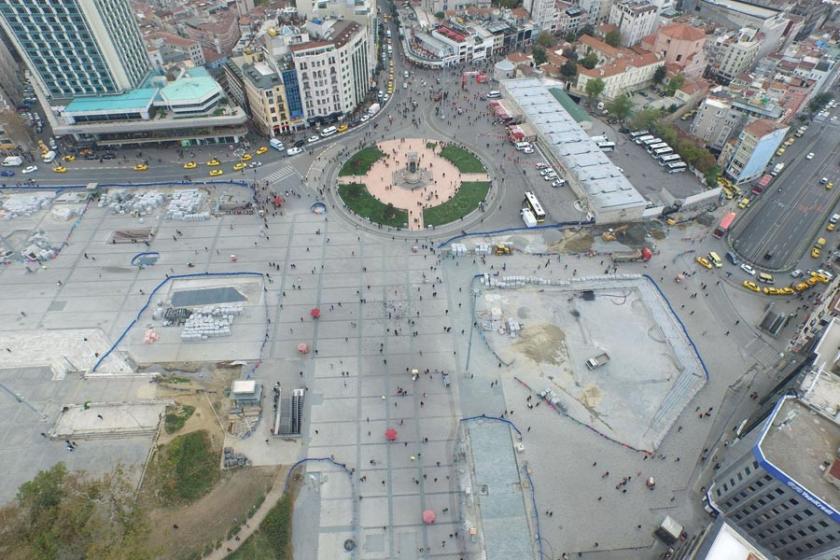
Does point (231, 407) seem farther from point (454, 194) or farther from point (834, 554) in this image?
point (834, 554)

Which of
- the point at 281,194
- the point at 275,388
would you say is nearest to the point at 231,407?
the point at 275,388

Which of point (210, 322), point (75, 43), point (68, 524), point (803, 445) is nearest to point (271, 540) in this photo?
point (68, 524)

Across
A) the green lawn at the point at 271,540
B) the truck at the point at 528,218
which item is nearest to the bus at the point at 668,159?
the truck at the point at 528,218

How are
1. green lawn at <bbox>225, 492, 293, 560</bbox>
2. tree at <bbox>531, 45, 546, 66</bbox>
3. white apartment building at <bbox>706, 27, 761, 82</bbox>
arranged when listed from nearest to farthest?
green lawn at <bbox>225, 492, 293, 560</bbox>, white apartment building at <bbox>706, 27, 761, 82</bbox>, tree at <bbox>531, 45, 546, 66</bbox>

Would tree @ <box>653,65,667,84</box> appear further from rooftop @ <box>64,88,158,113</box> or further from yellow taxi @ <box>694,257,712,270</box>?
rooftop @ <box>64,88,158,113</box>

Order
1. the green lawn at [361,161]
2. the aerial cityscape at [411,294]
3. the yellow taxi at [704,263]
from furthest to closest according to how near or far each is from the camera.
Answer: the green lawn at [361,161]
the yellow taxi at [704,263]
the aerial cityscape at [411,294]

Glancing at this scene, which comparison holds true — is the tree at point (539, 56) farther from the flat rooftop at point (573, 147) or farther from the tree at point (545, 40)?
the flat rooftop at point (573, 147)

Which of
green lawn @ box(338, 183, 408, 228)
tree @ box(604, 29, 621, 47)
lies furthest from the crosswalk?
tree @ box(604, 29, 621, 47)
